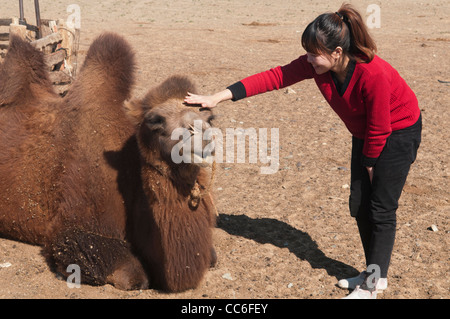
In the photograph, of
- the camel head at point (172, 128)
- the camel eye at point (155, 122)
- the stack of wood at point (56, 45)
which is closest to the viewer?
the camel head at point (172, 128)

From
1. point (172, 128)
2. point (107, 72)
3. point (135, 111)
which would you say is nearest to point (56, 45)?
point (107, 72)

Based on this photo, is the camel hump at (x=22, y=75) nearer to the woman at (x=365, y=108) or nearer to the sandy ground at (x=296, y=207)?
the sandy ground at (x=296, y=207)

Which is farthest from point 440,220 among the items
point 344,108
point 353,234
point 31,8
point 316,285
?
point 31,8

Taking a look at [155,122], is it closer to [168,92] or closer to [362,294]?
[168,92]

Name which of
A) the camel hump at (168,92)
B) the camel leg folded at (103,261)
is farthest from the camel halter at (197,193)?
the camel leg folded at (103,261)

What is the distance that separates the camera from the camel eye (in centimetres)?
365

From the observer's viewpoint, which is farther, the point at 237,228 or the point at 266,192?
the point at 266,192

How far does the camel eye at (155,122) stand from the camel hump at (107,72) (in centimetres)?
100

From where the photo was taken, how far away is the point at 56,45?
26.5ft

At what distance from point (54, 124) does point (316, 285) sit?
251cm

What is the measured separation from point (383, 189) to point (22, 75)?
336cm

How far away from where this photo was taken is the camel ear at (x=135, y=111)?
3.85 metres
